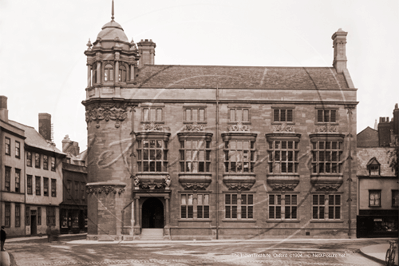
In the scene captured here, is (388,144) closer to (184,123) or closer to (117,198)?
(184,123)

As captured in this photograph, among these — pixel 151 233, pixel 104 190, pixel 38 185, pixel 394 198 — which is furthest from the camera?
pixel 38 185

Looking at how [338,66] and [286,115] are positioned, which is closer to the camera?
[286,115]

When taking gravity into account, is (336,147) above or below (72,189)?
above

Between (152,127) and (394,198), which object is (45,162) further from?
(394,198)

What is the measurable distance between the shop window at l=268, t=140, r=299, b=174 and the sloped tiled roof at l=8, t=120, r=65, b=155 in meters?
27.1

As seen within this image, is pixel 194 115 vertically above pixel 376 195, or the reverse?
pixel 194 115

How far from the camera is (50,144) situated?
6644 cm

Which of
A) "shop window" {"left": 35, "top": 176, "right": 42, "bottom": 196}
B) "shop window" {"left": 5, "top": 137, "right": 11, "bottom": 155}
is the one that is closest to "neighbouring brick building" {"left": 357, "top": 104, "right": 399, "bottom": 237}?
"shop window" {"left": 5, "top": 137, "right": 11, "bottom": 155}

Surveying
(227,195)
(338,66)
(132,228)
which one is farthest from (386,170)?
(132,228)

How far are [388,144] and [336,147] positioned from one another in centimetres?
1114

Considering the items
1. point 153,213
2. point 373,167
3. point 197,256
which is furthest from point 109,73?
point 373,167

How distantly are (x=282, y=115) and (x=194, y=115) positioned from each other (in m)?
7.41

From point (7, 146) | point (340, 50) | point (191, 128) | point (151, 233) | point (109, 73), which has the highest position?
point (340, 50)

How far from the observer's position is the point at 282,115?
4747cm
